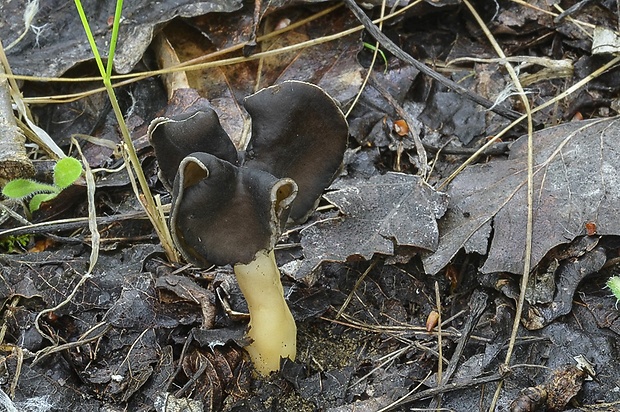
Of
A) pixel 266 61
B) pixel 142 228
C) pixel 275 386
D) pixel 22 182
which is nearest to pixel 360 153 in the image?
pixel 266 61

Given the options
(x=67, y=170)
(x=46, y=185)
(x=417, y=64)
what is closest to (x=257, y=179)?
(x=67, y=170)

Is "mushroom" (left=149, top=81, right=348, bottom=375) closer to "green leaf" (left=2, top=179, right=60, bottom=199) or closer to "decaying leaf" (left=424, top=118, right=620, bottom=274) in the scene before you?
"decaying leaf" (left=424, top=118, right=620, bottom=274)

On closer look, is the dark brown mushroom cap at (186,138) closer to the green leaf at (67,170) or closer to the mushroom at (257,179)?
the mushroom at (257,179)

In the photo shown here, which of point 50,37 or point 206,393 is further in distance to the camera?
point 50,37

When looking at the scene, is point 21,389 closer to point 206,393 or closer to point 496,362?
point 206,393

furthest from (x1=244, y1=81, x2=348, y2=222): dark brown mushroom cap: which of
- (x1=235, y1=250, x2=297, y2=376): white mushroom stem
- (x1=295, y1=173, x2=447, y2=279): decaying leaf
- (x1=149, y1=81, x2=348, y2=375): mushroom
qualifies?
(x1=295, y1=173, x2=447, y2=279): decaying leaf
